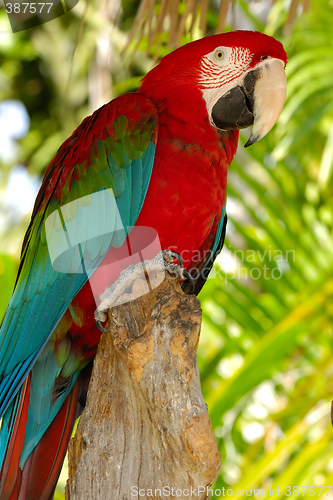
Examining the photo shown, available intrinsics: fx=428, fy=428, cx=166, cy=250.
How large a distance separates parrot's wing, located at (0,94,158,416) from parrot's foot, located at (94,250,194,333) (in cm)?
8

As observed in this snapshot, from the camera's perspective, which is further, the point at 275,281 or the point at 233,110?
the point at 275,281

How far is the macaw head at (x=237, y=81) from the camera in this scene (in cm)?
105

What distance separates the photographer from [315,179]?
2.06m

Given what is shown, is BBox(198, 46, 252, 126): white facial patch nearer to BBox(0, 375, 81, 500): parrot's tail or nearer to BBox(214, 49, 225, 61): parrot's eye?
BBox(214, 49, 225, 61): parrot's eye

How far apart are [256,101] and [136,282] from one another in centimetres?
53

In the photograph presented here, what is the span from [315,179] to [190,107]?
1.19 m

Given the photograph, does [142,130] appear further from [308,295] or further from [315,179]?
[315,179]

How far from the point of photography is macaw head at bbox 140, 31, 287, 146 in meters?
1.05

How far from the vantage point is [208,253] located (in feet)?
4.20

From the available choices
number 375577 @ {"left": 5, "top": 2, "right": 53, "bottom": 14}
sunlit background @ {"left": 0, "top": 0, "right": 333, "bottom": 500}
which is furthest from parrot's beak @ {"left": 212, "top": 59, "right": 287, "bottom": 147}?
number 375577 @ {"left": 5, "top": 2, "right": 53, "bottom": 14}

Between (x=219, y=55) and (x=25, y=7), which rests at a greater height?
(x=25, y=7)

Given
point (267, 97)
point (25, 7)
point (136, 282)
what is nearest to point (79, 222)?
point (136, 282)

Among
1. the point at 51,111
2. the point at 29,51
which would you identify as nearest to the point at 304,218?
the point at 29,51

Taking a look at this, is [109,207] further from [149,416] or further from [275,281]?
[275,281]
